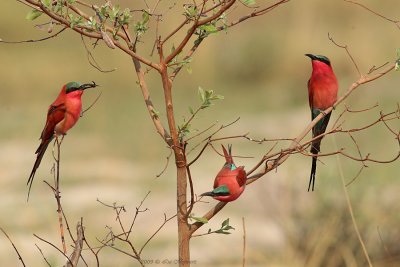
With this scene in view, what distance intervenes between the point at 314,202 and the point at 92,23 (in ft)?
8.49

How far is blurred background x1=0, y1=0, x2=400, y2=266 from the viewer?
13.2ft

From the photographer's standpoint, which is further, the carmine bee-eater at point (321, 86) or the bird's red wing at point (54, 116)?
the carmine bee-eater at point (321, 86)

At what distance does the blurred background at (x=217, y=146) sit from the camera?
4012 mm

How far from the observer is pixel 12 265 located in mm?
4109

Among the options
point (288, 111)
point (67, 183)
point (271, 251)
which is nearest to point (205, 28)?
point (271, 251)

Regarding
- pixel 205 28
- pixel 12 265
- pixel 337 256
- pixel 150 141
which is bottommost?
pixel 205 28

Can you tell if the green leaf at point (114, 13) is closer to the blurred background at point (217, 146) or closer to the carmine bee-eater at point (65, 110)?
the carmine bee-eater at point (65, 110)

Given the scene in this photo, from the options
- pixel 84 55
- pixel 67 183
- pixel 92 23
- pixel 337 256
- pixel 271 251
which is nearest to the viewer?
pixel 92 23

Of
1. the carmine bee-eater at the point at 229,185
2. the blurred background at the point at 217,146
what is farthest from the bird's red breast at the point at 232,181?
the blurred background at the point at 217,146

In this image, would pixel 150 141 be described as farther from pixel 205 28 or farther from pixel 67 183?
pixel 205 28

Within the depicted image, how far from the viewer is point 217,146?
638cm

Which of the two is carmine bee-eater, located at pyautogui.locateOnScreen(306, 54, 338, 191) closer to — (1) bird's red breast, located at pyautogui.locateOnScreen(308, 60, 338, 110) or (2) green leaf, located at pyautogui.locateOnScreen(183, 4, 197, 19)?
(1) bird's red breast, located at pyautogui.locateOnScreen(308, 60, 338, 110)

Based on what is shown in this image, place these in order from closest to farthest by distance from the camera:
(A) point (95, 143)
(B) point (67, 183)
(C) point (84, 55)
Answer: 1. (B) point (67, 183)
2. (A) point (95, 143)
3. (C) point (84, 55)

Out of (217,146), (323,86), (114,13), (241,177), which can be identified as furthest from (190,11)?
(217,146)
